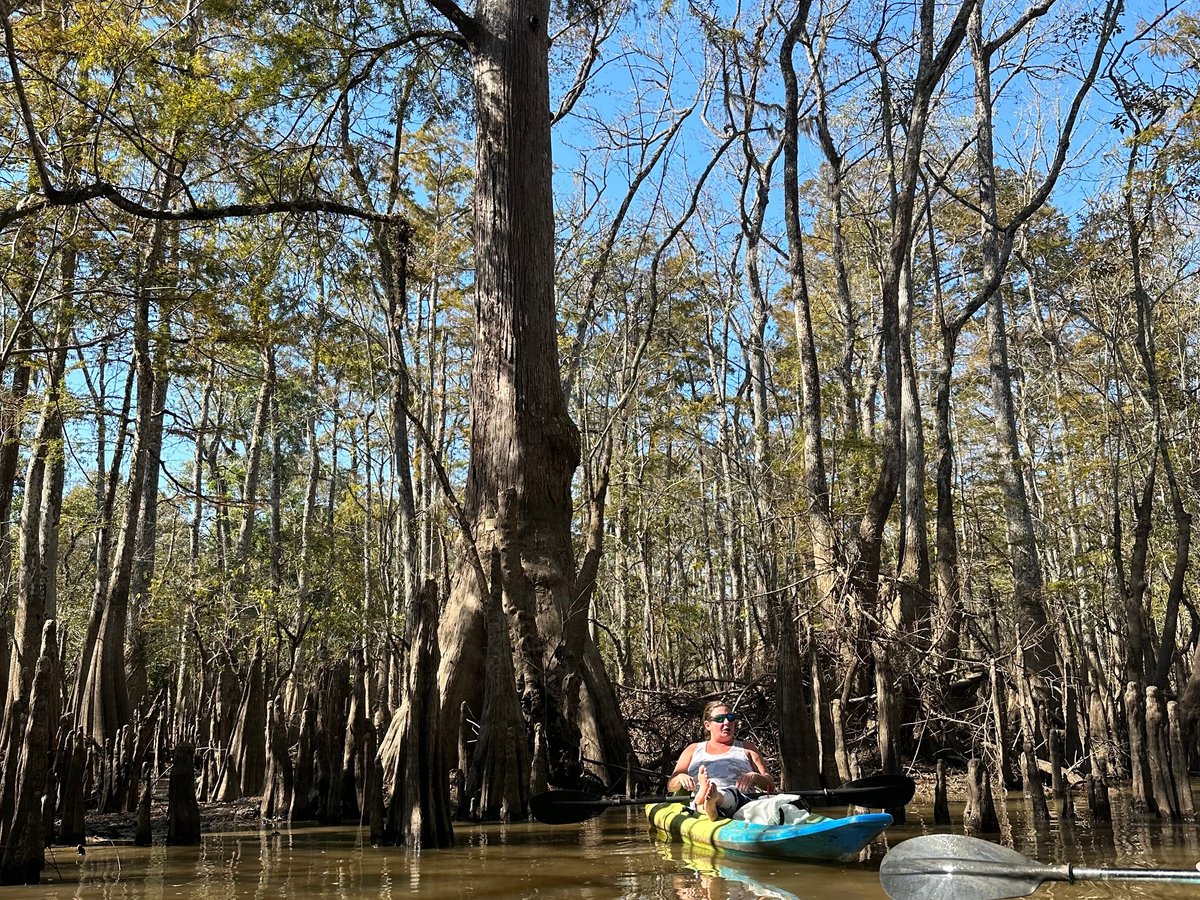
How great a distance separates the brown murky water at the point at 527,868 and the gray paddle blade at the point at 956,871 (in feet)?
2.59

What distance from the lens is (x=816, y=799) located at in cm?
617

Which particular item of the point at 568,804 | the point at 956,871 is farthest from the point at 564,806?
the point at 956,871

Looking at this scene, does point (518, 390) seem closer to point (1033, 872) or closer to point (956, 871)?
point (956, 871)

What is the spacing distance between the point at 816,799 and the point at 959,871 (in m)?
2.70

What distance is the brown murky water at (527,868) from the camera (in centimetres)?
464

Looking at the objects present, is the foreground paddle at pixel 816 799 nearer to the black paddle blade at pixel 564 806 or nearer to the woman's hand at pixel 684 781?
the black paddle blade at pixel 564 806

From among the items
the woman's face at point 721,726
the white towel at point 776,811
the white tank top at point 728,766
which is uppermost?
the woman's face at point 721,726

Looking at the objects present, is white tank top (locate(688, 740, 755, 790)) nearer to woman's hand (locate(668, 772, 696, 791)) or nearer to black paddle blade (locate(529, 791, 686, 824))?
woman's hand (locate(668, 772, 696, 791))

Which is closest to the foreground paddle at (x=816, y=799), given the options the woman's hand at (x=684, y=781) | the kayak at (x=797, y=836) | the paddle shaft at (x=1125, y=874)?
the woman's hand at (x=684, y=781)

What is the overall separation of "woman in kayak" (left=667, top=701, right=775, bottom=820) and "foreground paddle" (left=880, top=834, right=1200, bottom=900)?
8.09 feet

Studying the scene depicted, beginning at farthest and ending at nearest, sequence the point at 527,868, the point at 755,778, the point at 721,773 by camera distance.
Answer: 1. the point at 721,773
2. the point at 755,778
3. the point at 527,868

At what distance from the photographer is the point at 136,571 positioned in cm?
2100

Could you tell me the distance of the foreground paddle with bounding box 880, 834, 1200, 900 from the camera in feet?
11.4

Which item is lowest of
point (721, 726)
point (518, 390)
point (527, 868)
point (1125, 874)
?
point (527, 868)
